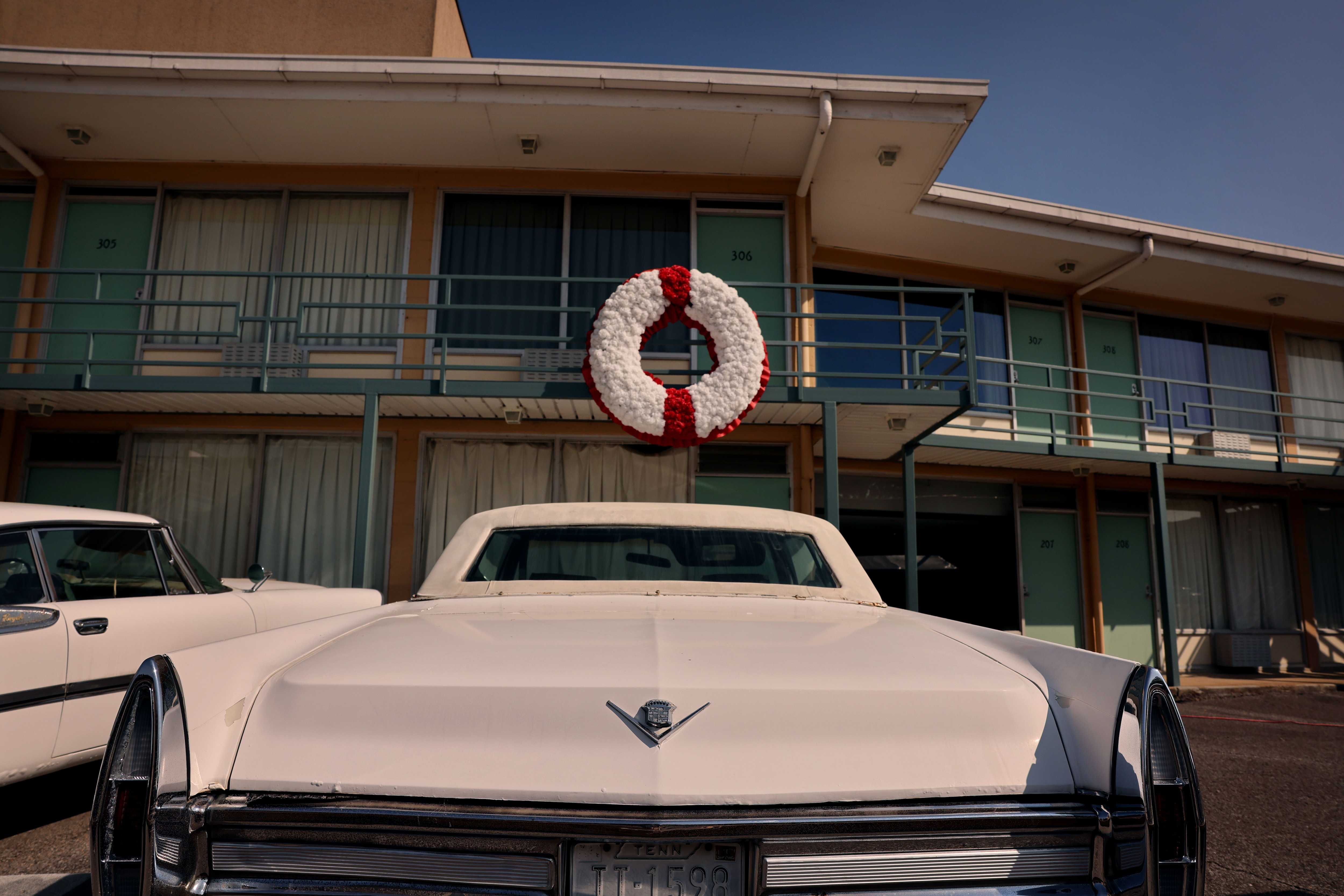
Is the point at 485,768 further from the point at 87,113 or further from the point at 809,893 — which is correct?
the point at 87,113

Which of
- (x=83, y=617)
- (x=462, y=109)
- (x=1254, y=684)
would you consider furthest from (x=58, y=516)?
(x=1254, y=684)

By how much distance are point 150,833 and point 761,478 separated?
26.7 ft

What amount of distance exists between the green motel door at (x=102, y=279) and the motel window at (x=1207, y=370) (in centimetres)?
1414

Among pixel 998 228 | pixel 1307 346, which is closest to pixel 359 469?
pixel 998 228

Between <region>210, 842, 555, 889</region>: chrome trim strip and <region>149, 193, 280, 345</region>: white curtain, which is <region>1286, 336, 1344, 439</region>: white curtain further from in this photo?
<region>210, 842, 555, 889</region>: chrome trim strip

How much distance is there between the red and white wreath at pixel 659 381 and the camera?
697 cm

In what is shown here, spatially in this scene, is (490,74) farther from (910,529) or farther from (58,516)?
(910,529)

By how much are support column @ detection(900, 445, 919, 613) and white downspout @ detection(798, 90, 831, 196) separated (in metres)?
3.33

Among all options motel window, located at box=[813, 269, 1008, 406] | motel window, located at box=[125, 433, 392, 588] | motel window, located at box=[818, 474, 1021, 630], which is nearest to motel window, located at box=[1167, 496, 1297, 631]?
motel window, located at box=[818, 474, 1021, 630]

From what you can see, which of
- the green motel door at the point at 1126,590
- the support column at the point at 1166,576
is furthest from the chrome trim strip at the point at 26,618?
the green motel door at the point at 1126,590

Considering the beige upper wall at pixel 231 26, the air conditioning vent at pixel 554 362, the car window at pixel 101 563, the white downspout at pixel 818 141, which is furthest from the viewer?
the beige upper wall at pixel 231 26

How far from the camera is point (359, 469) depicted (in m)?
8.32

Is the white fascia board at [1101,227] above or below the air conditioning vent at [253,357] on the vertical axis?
above

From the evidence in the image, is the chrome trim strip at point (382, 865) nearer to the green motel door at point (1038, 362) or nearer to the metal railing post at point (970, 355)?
the metal railing post at point (970, 355)
